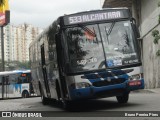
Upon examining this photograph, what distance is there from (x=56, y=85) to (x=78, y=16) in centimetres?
271

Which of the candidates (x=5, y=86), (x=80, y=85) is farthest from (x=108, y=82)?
(x=5, y=86)

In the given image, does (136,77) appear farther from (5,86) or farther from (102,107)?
(5,86)

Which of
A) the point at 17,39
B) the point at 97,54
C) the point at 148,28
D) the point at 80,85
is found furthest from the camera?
the point at 17,39

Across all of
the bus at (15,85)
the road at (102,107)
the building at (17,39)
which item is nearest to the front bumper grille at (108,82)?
the road at (102,107)

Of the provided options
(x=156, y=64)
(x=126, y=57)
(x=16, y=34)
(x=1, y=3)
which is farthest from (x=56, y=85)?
(x=16, y=34)

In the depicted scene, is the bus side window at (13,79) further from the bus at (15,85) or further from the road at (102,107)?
the road at (102,107)

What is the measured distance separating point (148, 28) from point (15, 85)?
11778 mm

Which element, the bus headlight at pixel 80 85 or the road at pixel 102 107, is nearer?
the road at pixel 102 107

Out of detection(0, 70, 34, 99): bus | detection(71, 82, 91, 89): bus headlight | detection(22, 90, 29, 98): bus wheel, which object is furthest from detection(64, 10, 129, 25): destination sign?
detection(22, 90, 29, 98): bus wheel

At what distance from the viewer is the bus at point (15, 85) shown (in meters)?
36.5

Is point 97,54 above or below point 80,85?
above

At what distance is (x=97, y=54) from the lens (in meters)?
13.1

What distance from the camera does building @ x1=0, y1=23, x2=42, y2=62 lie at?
117 meters

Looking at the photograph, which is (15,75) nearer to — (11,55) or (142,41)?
(142,41)
